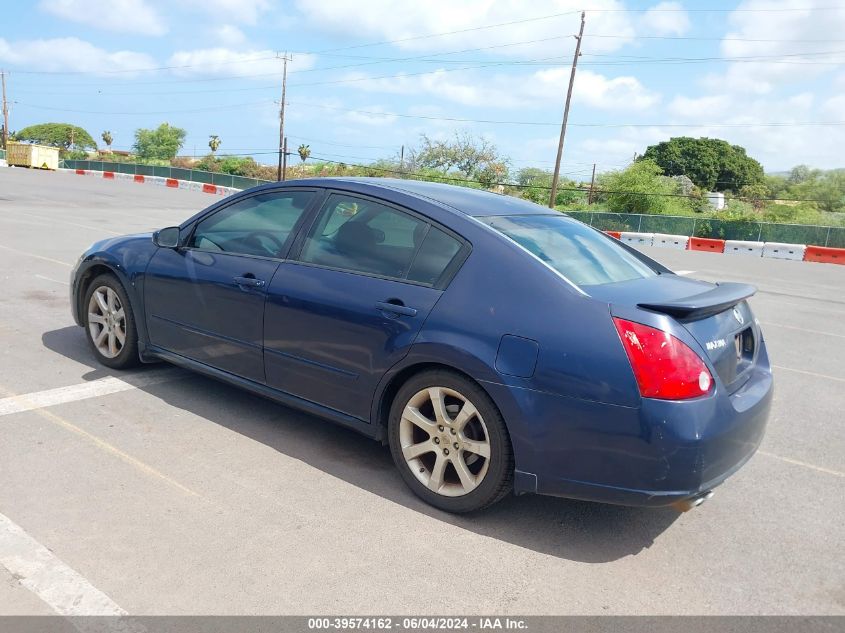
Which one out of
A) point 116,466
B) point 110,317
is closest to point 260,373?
point 116,466

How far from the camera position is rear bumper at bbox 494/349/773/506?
2963 millimetres

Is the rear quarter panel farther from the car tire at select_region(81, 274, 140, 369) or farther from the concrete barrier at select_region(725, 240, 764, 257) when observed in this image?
the concrete barrier at select_region(725, 240, 764, 257)

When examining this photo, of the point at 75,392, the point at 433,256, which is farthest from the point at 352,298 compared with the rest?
the point at 75,392

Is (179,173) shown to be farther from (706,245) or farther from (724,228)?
(706,245)

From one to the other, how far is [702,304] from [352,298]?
1.72 metres

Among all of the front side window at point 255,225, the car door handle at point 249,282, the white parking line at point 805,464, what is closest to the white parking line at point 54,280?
the front side window at point 255,225

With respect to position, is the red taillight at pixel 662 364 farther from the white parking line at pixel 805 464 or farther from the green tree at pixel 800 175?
the green tree at pixel 800 175

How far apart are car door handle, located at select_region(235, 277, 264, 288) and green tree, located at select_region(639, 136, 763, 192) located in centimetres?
9428

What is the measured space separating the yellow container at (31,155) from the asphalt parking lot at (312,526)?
183 feet

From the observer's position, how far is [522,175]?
69.9 m

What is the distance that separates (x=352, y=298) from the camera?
12.4ft

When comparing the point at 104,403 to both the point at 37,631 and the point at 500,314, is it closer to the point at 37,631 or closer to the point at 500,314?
the point at 37,631

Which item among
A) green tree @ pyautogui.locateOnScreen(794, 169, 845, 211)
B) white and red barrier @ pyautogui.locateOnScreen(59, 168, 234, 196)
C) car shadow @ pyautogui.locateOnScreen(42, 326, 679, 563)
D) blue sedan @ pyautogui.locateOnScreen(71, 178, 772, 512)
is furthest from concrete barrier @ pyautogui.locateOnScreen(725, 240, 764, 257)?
green tree @ pyautogui.locateOnScreen(794, 169, 845, 211)

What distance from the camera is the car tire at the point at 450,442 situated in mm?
3287
